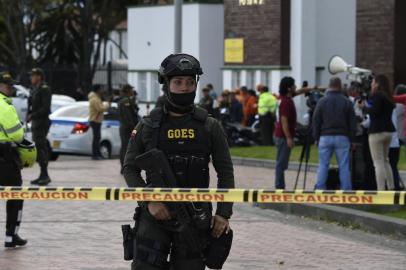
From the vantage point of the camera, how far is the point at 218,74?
1531 inches

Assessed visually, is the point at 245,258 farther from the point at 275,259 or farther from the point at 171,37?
the point at 171,37

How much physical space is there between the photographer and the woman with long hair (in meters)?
0.29

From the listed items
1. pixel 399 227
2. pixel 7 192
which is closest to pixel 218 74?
pixel 399 227

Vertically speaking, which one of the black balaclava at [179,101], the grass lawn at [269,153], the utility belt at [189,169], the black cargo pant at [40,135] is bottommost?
the grass lawn at [269,153]

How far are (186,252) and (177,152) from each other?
0.60m

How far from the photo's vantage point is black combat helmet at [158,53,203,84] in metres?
6.89

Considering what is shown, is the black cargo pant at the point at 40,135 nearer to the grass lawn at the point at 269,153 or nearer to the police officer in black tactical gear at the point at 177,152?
the grass lawn at the point at 269,153

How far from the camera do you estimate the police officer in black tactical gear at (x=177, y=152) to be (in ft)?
22.5

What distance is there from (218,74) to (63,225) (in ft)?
84.2

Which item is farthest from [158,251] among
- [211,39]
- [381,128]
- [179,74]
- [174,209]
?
[211,39]

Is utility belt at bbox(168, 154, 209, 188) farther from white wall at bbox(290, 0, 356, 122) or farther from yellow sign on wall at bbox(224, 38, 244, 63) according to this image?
yellow sign on wall at bbox(224, 38, 244, 63)

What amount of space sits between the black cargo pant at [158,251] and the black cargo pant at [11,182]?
14.1ft

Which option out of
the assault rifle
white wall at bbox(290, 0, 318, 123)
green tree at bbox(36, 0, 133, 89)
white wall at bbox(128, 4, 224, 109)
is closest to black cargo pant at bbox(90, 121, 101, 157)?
white wall at bbox(290, 0, 318, 123)

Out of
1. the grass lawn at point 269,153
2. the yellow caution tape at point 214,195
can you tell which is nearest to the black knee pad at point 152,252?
the yellow caution tape at point 214,195
